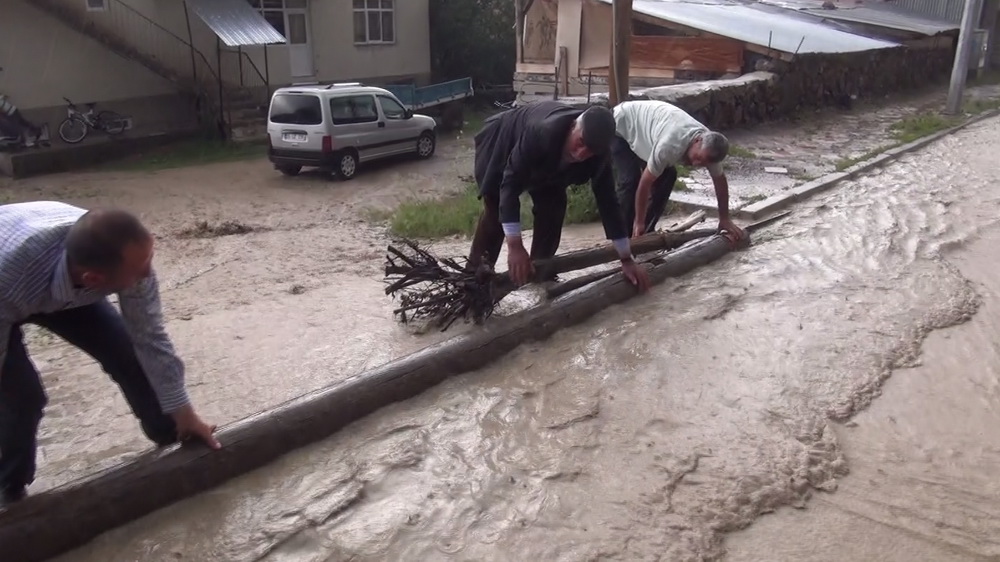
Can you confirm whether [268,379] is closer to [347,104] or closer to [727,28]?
[347,104]

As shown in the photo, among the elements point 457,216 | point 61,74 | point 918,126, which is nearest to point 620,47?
point 457,216

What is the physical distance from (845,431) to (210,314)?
477 cm

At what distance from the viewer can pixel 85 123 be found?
16.4 m

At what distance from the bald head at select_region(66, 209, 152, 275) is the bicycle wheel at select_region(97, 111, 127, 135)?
53.1 ft

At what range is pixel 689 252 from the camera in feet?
21.1

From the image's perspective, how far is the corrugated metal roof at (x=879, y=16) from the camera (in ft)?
77.7

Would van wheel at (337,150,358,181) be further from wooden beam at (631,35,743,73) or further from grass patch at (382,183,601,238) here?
wooden beam at (631,35,743,73)

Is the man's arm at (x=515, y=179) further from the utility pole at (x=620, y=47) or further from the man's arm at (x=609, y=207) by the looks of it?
the utility pole at (x=620, y=47)

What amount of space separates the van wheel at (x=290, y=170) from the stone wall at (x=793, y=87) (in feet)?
18.0

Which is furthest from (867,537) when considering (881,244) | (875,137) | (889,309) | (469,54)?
(469,54)

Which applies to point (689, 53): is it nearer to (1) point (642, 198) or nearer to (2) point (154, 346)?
(1) point (642, 198)

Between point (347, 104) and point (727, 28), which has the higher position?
point (727, 28)

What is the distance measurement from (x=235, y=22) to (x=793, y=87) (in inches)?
470

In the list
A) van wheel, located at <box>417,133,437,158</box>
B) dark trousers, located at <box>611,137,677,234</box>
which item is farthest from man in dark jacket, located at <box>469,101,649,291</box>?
van wheel, located at <box>417,133,437,158</box>
